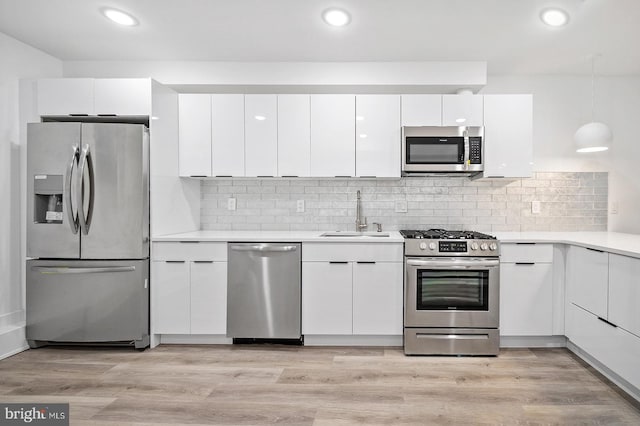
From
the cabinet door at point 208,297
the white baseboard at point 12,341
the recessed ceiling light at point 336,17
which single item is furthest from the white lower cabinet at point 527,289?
the white baseboard at point 12,341

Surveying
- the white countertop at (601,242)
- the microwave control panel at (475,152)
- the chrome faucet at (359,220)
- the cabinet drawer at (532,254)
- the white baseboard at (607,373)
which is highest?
the microwave control panel at (475,152)

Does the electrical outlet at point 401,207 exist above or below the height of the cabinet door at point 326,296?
above

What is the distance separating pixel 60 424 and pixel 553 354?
11.3 ft

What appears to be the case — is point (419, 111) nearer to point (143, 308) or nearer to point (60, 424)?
point (143, 308)

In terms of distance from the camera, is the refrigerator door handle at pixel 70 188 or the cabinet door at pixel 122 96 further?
the cabinet door at pixel 122 96

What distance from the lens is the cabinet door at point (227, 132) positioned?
346 cm

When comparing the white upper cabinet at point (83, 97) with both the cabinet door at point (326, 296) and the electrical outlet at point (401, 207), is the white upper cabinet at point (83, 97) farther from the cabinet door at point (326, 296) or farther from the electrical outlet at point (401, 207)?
the electrical outlet at point (401, 207)

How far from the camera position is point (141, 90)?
3.10 metres

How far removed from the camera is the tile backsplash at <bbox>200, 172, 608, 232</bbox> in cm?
374

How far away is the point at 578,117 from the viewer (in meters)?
3.76

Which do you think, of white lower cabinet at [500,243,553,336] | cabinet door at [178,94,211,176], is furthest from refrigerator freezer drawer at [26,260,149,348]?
white lower cabinet at [500,243,553,336]

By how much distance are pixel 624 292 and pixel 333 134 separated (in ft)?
7.93

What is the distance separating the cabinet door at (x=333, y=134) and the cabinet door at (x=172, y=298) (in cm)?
152

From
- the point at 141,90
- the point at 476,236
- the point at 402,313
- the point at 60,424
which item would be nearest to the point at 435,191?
the point at 476,236
